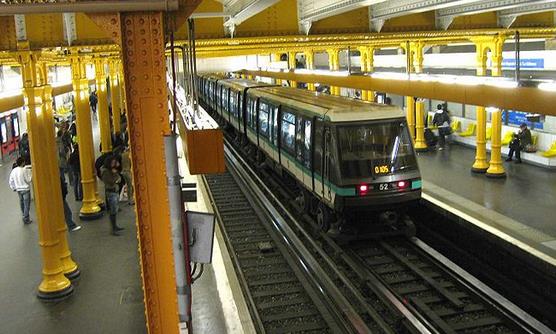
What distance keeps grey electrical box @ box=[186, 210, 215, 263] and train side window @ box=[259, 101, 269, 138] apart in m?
10.1

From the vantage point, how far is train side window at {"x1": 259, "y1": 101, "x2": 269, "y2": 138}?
1423cm

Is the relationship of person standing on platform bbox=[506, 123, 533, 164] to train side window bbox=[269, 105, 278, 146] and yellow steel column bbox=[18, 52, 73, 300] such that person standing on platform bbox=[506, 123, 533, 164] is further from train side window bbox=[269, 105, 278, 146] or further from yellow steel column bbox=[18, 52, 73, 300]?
yellow steel column bbox=[18, 52, 73, 300]

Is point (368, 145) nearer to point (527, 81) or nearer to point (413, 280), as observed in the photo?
point (413, 280)

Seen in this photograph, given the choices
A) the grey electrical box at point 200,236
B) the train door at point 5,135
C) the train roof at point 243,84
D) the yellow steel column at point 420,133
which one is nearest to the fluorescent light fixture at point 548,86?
the grey electrical box at point 200,236

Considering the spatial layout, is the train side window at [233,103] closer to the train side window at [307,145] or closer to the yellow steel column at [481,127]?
the yellow steel column at [481,127]

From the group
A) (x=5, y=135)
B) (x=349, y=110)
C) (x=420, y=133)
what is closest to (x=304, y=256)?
(x=349, y=110)

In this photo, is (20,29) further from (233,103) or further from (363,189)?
(233,103)

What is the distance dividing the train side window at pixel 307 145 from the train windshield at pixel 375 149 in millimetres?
1236

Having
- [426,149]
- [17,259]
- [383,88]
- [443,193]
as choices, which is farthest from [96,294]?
[426,149]

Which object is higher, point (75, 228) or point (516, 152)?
point (516, 152)

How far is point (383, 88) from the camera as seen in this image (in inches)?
413

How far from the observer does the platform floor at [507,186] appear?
1106cm

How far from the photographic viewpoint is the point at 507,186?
44.7 ft

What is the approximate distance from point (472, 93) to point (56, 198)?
5.78 m
